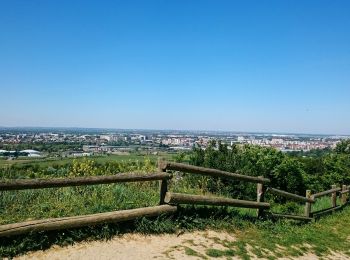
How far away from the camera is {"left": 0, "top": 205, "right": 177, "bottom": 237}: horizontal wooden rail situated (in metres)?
6.33

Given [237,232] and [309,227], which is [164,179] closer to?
[237,232]

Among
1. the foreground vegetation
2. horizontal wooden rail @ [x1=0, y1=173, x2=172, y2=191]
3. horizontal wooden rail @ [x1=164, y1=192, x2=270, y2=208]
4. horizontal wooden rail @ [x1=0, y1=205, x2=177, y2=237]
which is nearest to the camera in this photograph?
horizontal wooden rail @ [x1=0, y1=205, x2=177, y2=237]

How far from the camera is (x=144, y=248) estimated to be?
727 cm

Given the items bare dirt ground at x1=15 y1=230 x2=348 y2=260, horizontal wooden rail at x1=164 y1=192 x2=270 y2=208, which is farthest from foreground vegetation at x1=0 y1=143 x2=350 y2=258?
horizontal wooden rail at x1=164 y1=192 x2=270 y2=208

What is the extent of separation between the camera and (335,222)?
45.0ft

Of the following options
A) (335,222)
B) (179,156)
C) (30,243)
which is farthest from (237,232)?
(179,156)

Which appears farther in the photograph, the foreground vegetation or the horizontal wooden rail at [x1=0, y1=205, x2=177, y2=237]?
the foreground vegetation

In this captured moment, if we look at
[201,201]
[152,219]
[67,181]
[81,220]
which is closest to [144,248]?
[152,219]

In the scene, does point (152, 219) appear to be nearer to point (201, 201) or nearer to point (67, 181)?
point (201, 201)

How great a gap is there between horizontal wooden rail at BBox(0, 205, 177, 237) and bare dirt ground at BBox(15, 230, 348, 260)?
0.36 m

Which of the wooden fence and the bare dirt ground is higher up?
the wooden fence

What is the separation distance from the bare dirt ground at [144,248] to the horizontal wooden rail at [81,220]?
36cm

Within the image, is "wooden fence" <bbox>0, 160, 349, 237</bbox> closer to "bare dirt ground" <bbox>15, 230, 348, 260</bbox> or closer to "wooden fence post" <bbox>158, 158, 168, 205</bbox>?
"wooden fence post" <bbox>158, 158, 168, 205</bbox>

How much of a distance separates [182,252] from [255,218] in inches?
157
